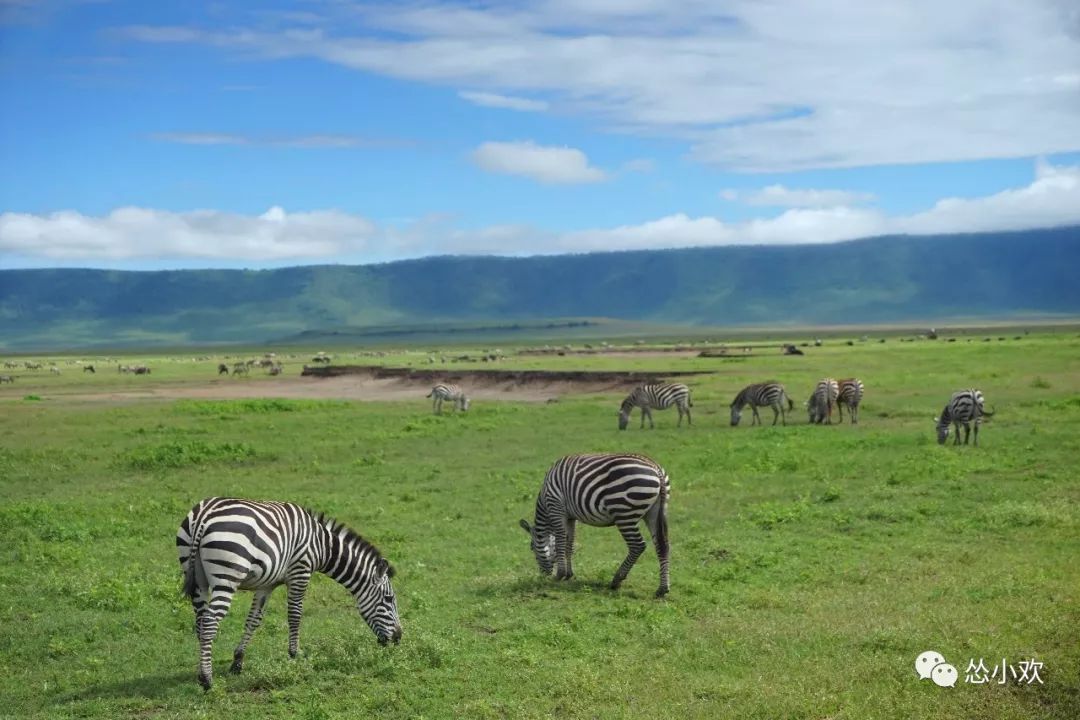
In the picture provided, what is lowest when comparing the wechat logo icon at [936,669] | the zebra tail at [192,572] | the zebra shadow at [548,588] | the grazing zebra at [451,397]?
the zebra shadow at [548,588]

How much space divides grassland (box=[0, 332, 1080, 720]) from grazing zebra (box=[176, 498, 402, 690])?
38 centimetres

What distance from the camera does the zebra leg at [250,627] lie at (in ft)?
36.0

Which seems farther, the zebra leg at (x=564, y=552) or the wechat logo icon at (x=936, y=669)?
the zebra leg at (x=564, y=552)

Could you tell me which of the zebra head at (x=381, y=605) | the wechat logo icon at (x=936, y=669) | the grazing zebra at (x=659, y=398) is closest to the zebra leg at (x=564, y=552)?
the zebra head at (x=381, y=605)

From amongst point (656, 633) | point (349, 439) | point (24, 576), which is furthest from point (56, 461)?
point (656, 633)

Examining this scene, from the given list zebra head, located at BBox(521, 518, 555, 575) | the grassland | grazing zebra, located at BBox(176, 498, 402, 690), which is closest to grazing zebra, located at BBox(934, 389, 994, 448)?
the grassland

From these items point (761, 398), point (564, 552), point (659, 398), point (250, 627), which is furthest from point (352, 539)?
point (761, 398)

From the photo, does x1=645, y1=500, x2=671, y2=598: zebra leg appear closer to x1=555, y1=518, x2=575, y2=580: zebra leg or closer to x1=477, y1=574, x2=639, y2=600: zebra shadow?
x1=477, y1=574, x2=639, y2=600: zebra shadow

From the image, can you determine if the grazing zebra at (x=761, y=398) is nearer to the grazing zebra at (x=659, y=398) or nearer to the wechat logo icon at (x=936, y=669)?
the grazing zebra at (x=659, y=398)

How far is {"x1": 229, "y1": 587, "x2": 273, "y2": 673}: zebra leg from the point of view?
11.0 m

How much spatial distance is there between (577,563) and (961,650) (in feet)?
21.6

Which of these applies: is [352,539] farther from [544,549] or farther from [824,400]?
[824,400]

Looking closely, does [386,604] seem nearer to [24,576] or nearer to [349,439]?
[24,576]

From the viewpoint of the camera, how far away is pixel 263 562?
10.8 meters
